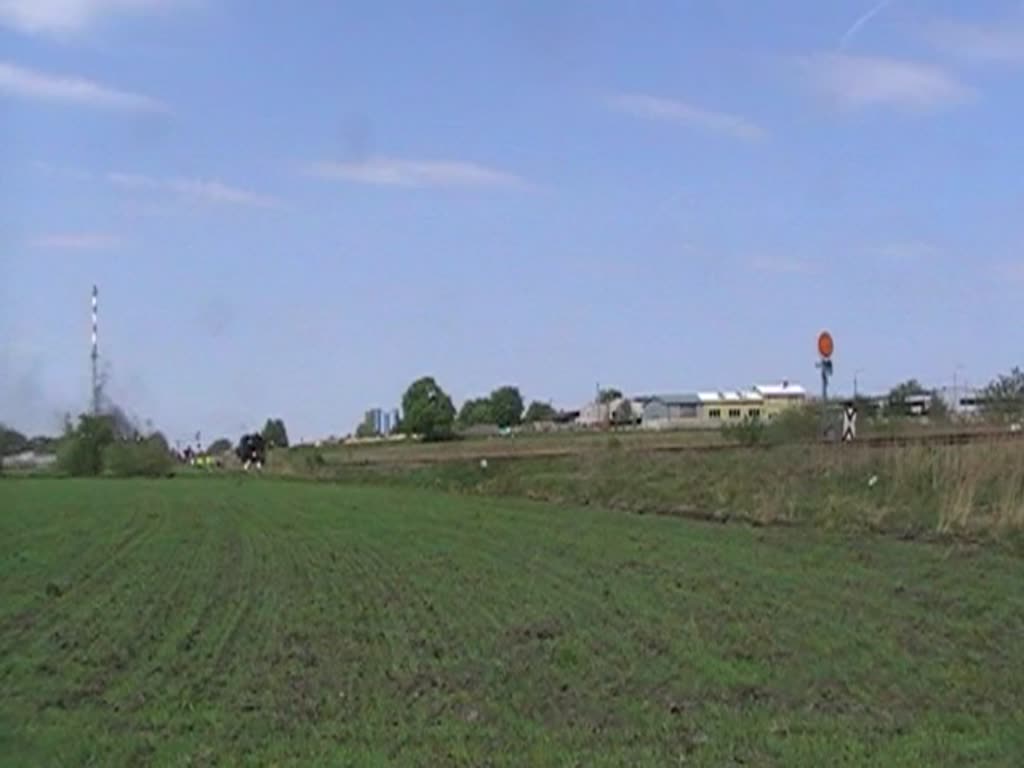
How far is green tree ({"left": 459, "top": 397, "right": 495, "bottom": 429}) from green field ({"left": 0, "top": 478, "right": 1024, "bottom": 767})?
94.5 meters

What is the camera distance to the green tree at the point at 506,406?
5084 inches

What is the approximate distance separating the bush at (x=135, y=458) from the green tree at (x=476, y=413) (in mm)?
40748

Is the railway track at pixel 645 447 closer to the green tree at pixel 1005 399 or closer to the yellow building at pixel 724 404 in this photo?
the green tree at pixel 1005 399

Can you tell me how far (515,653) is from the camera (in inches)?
614

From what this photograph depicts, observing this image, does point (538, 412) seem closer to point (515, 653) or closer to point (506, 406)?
point (506, 406)

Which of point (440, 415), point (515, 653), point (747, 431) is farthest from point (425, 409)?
point (515, 653)

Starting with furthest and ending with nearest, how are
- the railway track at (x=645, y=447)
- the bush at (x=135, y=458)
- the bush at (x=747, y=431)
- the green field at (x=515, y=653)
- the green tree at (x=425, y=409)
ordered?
the green tree at (x=425, y=409)
the bush at (x=135, y=458)
the bush at (x=747, y=431)
the railway track at (x=645, y=447)
the green field at (x=515, y=653)

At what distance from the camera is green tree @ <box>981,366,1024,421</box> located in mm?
50375

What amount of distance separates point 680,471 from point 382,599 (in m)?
25.2

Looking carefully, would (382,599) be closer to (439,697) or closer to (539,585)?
(539,585)

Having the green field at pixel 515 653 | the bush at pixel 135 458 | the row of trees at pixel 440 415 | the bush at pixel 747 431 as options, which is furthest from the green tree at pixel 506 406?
the green field at pixel 515 653

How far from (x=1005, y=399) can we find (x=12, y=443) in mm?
29371

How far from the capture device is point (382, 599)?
20.2 meters

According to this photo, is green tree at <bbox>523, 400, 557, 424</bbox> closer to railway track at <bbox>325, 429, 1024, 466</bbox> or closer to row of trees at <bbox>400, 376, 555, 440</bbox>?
row of trees at <bbox>400, 376, 555, 440</bbox>
